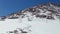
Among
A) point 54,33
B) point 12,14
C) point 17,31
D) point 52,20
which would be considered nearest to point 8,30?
point 17,31

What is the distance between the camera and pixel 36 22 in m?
6.09

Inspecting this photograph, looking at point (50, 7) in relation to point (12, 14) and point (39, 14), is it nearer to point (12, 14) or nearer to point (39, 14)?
point (39, 14)

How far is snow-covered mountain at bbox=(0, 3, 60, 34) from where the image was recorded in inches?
209

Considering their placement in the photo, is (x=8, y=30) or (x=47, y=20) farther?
(x=47, y=20)

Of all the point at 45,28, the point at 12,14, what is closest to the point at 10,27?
the point at 45,28

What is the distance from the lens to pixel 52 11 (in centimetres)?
729

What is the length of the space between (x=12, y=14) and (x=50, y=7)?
4.83 ft

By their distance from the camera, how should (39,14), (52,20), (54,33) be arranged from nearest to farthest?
(54,33) < (52,20) < (39,14)

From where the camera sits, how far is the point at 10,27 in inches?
220

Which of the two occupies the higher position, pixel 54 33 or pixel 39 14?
pixel 39 14

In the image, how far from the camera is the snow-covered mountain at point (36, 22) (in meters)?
5.31

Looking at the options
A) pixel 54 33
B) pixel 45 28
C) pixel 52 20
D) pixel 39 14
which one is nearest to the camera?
pixel 54 33

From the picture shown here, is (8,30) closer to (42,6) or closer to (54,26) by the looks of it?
(54,26)

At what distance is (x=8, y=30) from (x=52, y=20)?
1700mm
